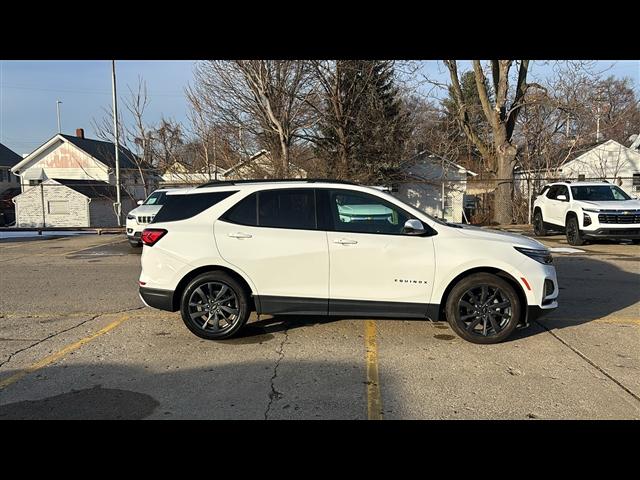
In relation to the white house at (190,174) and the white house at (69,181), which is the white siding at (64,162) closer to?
the white house at (69,181)

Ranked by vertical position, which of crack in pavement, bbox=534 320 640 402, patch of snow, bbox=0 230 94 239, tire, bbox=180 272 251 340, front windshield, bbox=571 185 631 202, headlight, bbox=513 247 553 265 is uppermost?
front windshield, bbox=571 185 631 202

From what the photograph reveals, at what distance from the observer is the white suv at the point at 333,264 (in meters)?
5.04

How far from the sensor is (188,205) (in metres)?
5.45

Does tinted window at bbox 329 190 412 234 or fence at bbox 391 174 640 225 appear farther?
fence at bbox 391 174 640 225

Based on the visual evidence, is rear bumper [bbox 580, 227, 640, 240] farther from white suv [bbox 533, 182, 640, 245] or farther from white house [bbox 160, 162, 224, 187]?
white house [bbox 160, 162, 224, 187]

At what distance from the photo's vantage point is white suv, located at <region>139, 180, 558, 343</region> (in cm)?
504

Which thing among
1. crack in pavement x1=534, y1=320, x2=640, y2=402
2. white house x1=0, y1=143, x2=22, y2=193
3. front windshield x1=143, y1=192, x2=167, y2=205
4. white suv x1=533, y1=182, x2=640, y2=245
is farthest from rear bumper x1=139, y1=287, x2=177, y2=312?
white house x1=0, y1=143, x2=22, y2=193

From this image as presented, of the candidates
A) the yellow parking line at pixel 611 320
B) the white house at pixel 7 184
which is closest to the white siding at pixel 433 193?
the yellow parking line at pixel 611 320

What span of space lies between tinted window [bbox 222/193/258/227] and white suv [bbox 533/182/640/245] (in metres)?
11.0

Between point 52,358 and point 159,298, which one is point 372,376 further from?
point 52,358

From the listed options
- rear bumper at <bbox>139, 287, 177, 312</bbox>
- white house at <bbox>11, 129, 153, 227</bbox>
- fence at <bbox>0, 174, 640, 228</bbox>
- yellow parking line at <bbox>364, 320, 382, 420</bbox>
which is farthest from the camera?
white house at <bbox>11, 129, 153, 227</bbox>

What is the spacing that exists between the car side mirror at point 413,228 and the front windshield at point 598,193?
10.8 m
